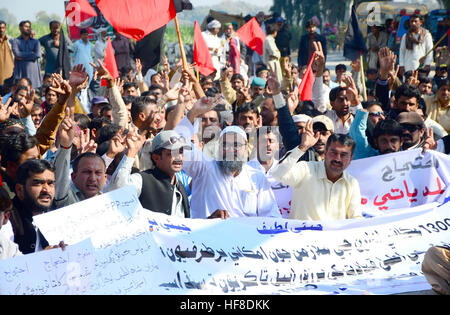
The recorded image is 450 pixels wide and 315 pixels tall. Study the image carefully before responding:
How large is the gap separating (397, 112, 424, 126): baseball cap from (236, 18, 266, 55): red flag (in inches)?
259

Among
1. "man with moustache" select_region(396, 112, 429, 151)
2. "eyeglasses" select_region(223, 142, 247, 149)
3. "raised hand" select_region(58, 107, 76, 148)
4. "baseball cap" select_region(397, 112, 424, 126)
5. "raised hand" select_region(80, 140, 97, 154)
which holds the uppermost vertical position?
"raised hand" select_region(58, 107, 76, 148)

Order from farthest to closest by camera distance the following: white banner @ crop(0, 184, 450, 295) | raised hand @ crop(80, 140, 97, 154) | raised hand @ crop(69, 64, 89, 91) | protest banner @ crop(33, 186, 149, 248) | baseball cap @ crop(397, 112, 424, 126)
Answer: baseball cap @ crop(397, 112, 424, 126), raised hand @ crop(69, 64, 89, 91), raised hand @ crop(80, 140, 97, 154), white banner @ crop(0, 184, 450, 295), protest banner @ crop(33, 186, 149, 248)

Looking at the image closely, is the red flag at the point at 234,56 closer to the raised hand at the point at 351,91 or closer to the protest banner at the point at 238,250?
the raised hand at the point at 351,91

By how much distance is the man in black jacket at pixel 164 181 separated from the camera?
5320 mm

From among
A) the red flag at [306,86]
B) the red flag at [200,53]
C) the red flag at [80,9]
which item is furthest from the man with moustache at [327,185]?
the red flag at [80,9]

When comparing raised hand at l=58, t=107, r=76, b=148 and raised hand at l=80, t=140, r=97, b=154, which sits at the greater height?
raised hand at l=58, t=107, r=76, b=148

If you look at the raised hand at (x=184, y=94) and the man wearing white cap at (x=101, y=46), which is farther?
the man wearing white cap at (x=101, y=46)

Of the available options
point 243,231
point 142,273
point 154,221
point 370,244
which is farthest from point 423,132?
point 142,273

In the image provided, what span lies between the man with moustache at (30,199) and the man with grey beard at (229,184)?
137 centimetres

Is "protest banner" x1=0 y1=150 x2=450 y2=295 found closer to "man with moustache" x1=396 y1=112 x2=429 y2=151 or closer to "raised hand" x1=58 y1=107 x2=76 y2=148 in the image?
"raised hand" x1=58 y1=107 x2=76 y2=148

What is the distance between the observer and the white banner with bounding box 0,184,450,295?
13.9ft

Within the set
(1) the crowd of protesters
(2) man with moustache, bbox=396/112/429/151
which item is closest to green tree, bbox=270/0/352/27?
(1) the crowd of protesters

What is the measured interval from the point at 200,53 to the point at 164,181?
15.6ft

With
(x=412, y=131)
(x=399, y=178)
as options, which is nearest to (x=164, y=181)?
(x=399, y=178)
